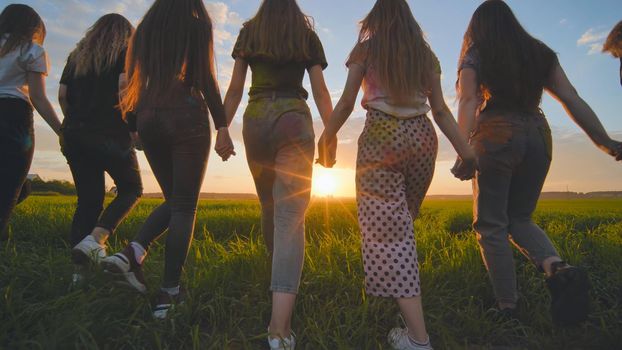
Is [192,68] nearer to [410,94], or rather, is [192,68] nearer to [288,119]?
[288,119]

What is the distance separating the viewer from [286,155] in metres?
2.45

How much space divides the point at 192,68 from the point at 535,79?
2.36 meters

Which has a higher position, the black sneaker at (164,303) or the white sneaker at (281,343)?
the black sneaker at (164,303)

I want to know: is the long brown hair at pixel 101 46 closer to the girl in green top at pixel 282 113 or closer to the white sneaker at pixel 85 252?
the girl in green top at pixel 282 113

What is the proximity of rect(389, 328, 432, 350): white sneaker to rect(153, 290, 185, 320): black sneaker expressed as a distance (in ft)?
A: 4.35

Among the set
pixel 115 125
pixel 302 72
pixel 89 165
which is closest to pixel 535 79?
pixel 302 72

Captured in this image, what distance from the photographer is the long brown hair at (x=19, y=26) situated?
10.6 ft

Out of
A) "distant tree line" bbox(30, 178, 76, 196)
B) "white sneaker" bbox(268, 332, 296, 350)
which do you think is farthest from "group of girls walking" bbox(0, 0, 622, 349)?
"distant tree line" bbox(30, 178, 76, 196)

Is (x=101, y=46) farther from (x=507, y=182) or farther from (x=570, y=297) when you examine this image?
(x=570, y=297)

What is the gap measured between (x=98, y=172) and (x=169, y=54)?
1254mm

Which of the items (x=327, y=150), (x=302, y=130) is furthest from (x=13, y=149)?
(x=327, y=150)

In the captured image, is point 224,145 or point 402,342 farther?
point 224,145

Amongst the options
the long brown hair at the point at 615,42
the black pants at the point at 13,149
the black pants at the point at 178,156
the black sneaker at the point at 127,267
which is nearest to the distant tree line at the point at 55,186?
the black pants at the point at 13,149

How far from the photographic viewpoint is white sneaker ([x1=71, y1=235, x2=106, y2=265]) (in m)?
2.77
